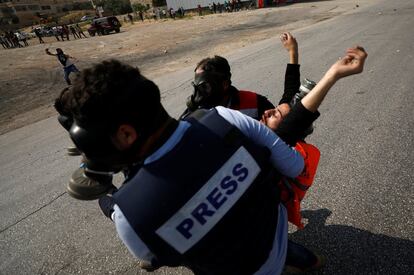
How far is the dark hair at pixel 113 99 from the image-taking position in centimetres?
97

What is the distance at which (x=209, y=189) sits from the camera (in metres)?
1.07

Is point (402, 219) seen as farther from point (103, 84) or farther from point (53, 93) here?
point (53, 93)

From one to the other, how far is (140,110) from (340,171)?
2.71 m

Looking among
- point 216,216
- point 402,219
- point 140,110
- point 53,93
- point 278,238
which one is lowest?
point 53,93

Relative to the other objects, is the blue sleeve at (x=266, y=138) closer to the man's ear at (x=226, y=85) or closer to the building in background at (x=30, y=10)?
the man's ear at (x=226, y=85)

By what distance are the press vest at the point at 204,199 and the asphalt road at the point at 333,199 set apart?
4.07ft

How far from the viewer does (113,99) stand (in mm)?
975

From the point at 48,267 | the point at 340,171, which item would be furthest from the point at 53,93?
the point at 340,171

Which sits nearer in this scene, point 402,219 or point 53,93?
point 402,219

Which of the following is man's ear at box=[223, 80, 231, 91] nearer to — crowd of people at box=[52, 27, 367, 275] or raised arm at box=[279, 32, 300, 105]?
raised arm at box=[279, 32, 300, 105]

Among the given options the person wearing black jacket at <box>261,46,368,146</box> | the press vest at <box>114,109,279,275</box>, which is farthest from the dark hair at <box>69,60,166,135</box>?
the person wearing black jacket at <box>261,46,368,146</box>

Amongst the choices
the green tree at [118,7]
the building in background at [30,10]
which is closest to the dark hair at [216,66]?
the green tree at [118,7]

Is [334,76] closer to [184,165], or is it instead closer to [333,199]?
[184,165]

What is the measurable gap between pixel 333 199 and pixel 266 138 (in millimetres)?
1864
